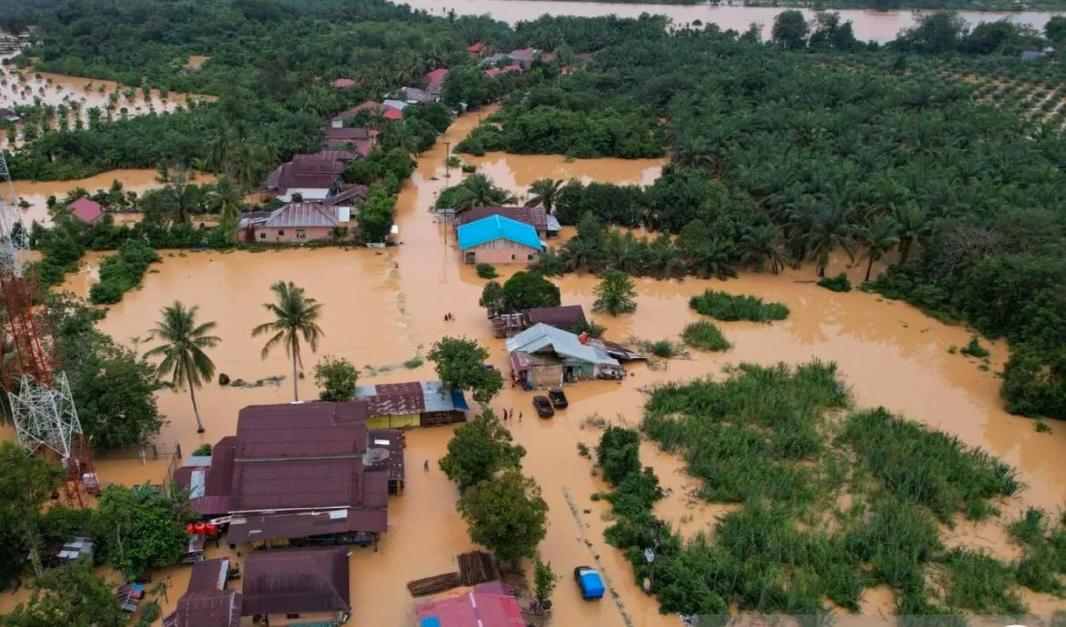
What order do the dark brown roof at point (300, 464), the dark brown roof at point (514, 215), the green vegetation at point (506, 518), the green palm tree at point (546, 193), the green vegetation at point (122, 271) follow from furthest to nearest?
the green palm tree at point (546, 193) → the dark brown roof at point (514, 215) → the green vegetation at point (122, 271) → the dark brown roof at point (300, 464) → the green vegetation at point (506, 518)

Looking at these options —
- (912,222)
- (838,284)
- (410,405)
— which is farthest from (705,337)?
(912,222)

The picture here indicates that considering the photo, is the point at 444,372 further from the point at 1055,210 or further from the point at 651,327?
the point at 1055,210

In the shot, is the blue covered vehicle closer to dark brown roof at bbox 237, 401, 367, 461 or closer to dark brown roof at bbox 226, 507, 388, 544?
dark brown roof at bbox 226, 507, 388, 544

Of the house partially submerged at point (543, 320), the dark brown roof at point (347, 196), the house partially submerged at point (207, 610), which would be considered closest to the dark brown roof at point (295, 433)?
the house partially submerged at point (207, 610)

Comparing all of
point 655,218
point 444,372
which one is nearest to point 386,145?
point 655,218

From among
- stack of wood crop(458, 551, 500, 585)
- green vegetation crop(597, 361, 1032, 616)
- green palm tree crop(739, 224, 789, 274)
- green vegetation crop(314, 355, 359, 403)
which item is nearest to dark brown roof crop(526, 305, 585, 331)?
green vegetation crop(597, 361, 1032, 616)

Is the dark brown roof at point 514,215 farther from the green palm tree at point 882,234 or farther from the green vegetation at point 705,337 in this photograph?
the green palm tree at point 882,234
